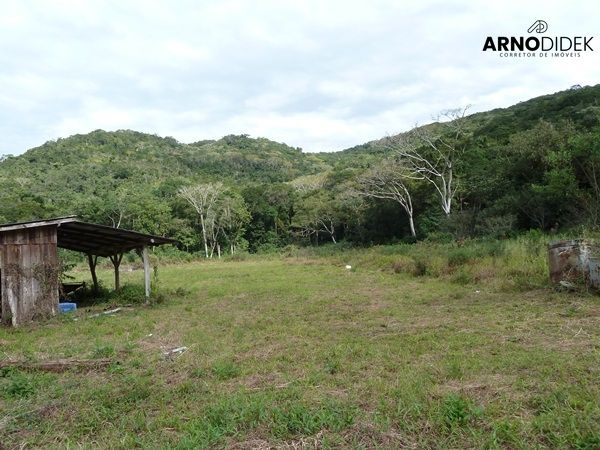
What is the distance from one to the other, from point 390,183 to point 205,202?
22.4 m

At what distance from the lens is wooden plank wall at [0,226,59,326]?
397 inches

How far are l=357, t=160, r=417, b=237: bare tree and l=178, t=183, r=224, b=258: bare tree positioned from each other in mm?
18932

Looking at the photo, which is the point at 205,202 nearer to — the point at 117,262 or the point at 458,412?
the point at 117,262

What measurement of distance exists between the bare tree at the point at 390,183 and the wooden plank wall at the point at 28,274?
26.4 m

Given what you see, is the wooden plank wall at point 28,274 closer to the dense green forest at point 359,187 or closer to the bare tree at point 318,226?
the dense green forest at point 359,187

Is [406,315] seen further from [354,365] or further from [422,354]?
[354,365]

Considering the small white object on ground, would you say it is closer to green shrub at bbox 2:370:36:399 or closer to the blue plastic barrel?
green shrub at bbox 2:370:36:399

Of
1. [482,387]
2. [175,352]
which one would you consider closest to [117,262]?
[175,352]

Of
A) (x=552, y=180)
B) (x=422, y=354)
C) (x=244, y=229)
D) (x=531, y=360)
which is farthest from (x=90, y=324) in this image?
(x=244, y=229)

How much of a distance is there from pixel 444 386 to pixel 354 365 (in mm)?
1279

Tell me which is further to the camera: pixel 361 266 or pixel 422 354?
pixel 361 266

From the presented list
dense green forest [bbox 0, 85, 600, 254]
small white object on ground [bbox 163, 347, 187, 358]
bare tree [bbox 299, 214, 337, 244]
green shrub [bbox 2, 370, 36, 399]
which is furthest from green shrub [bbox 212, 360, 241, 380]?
bare tree [bbox 299, 214, 337, 244]

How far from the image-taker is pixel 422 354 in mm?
5965

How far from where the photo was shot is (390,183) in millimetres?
34375
